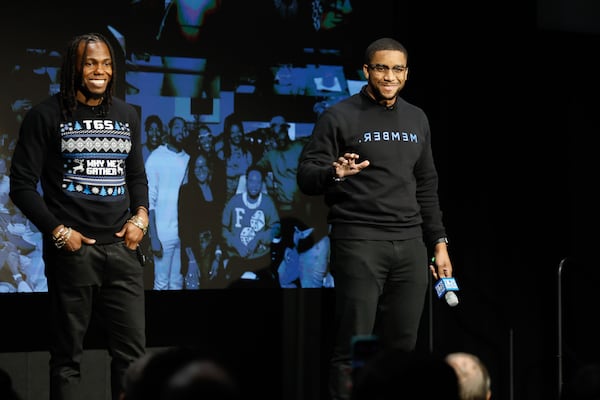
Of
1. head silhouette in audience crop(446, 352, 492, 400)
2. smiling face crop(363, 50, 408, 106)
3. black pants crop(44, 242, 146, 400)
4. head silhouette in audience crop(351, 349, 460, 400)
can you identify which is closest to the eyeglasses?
smiling face crop(363, 50, 408, 106)

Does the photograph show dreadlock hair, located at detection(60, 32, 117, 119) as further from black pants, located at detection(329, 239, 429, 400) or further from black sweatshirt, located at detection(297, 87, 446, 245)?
black pants, located at detection(329, 239, 429, 400)

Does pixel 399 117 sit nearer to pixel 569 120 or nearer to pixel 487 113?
pixel 487 113

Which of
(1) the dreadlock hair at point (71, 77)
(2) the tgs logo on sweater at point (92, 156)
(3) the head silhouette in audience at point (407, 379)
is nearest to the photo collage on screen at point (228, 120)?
(1) the dreadlock hair at point (71, 77)

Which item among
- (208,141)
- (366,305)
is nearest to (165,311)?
(208,141)

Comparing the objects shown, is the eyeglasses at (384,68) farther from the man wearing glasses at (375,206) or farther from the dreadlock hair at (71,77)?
the dreadlock hair at (71,77)

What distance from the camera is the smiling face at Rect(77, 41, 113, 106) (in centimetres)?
394

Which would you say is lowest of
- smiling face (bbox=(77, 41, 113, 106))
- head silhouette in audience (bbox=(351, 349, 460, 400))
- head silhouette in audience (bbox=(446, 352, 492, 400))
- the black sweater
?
head silhouette in audience (bbox=(446, 352, 492, 400))

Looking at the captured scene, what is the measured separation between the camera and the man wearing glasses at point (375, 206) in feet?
13.6

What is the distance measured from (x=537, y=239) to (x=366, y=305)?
6.23ft

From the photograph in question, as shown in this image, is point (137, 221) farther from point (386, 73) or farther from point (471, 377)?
point (471, 377)

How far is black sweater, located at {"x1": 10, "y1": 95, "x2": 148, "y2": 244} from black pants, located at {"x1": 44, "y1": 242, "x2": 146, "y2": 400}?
0.10 meters

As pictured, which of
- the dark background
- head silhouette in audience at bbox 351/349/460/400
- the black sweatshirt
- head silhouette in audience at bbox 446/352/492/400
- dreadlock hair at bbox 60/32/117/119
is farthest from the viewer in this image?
the dark background

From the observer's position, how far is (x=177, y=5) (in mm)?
5031

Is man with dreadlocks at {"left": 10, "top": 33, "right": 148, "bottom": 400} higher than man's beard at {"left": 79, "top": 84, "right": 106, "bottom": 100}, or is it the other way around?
man's beard at {"left": 79, "top": 84, "right": 106, "bottom": 100}
